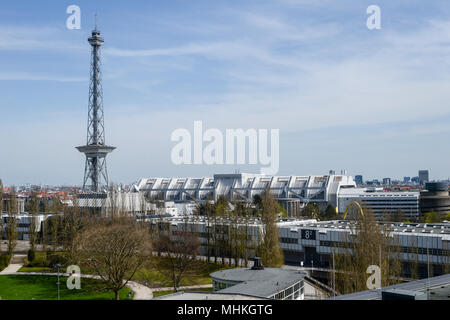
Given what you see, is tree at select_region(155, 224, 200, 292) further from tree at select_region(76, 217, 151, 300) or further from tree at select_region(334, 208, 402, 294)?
tree at select_region(334, 208, 402, 294)

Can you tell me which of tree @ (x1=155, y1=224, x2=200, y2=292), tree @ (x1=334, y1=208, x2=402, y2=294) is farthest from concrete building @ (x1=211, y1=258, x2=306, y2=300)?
tree @ (x1=155, y1=224, x2=200, y2=292)

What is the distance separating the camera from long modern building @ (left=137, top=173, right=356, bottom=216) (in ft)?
274

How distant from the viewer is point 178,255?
1229 inches

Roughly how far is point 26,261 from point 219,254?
1544 centimetres

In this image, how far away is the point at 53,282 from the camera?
29.7 metres

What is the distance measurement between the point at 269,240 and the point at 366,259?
28.8ft

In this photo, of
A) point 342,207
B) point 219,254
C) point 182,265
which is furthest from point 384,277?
point 342,207

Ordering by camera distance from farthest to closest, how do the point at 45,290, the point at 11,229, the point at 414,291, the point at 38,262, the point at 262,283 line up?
the point at 11,229, the point at 38,262, the point at 45,290, the point at 262,283, the point at 414,291

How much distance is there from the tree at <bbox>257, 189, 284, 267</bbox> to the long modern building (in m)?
42.7

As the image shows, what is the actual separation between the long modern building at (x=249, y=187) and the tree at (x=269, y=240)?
42.7 m

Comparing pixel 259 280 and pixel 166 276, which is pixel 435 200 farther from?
pixel 259 280

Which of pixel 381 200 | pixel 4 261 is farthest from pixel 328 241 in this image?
pixel 381 200
